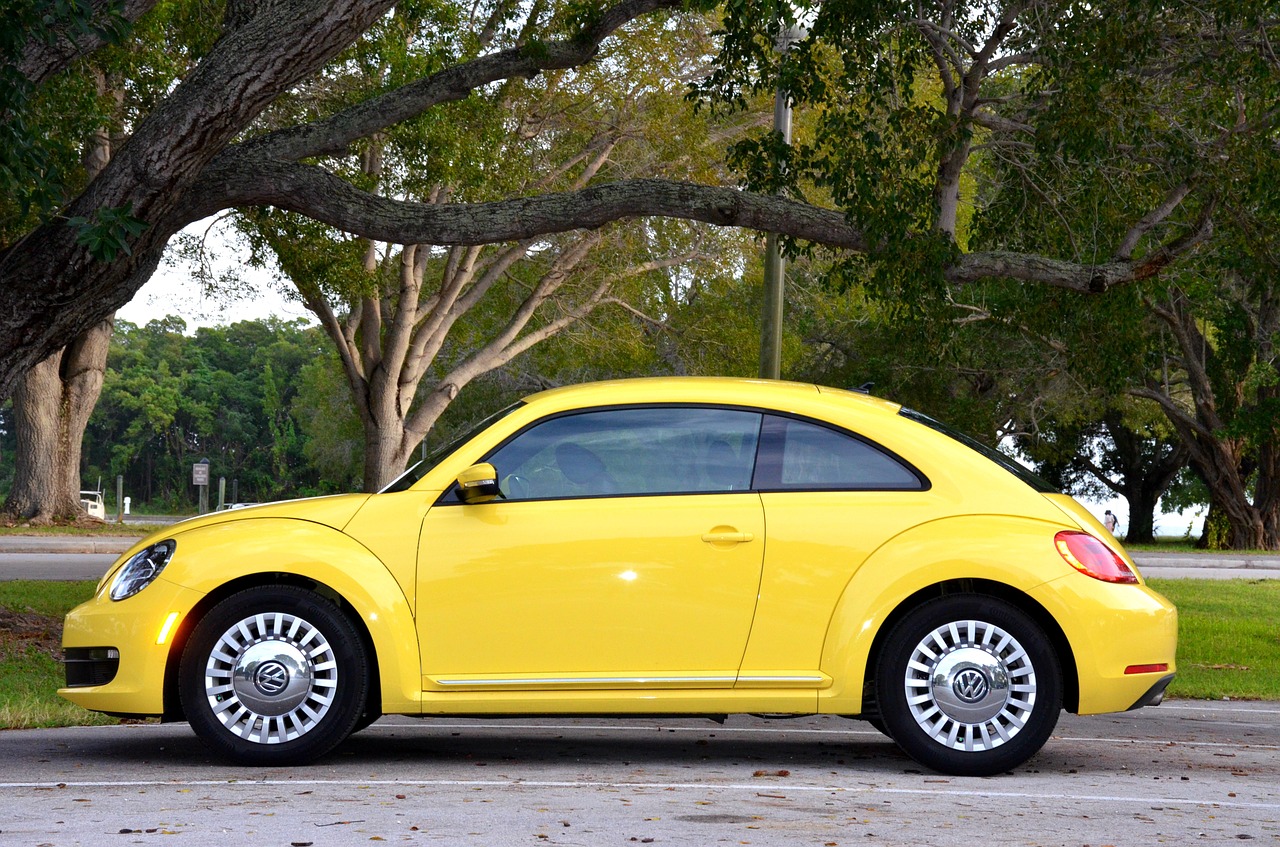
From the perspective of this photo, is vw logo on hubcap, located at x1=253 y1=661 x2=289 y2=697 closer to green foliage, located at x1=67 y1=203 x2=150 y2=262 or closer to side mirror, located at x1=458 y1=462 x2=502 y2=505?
side mirror, located at x1=458 y1=462 x2=502 y2=505

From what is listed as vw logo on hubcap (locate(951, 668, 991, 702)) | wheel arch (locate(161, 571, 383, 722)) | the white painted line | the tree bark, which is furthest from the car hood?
the tree bark

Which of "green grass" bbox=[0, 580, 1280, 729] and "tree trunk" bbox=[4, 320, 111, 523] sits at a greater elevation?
"tree trunk" bbox=[4, 320, 111, 523]

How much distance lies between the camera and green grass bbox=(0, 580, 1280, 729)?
8664mm

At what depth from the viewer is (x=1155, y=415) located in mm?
41094

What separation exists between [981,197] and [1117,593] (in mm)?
24836

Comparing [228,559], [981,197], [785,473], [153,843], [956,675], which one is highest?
[981,197]

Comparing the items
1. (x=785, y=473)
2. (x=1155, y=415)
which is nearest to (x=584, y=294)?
(x=1155, y=415)

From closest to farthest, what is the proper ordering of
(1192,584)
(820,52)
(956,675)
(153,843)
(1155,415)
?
(153,843)
(956,675)
(820,52)
(1192,584)
(1155,415)

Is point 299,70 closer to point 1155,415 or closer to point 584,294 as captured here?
point 584,294

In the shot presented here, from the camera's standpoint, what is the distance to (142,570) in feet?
21.6

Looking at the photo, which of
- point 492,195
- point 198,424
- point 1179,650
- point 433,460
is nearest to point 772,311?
point 1179,650

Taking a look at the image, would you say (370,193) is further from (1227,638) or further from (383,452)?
(383,452)

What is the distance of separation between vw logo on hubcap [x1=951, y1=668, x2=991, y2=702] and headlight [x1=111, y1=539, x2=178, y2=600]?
345 centimetres

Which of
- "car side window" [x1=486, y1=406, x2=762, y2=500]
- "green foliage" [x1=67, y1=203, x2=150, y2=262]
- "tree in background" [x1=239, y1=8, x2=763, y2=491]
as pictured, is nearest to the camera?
"car side window" [x1=486, y1=406, x2=762, y2=500]
